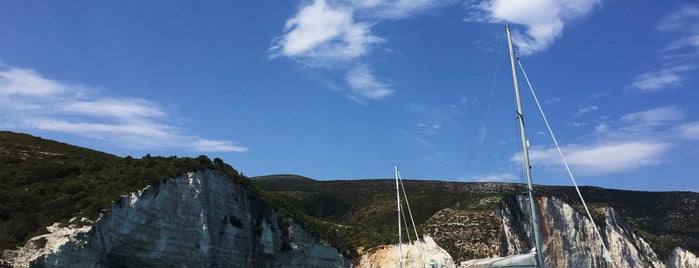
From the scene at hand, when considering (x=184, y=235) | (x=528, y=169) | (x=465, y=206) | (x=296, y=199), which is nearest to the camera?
(x=528, y=169)

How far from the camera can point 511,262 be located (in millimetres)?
21750

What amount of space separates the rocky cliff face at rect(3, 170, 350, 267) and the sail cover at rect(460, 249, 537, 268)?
1863cm

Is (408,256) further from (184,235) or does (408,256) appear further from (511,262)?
(511,262)

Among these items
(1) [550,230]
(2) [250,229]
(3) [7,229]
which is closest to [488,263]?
(3) [7,229]

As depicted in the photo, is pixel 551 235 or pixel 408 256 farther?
pixel 551 235

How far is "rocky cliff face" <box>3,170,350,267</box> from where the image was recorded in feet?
90.9

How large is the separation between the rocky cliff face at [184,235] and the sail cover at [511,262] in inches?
733

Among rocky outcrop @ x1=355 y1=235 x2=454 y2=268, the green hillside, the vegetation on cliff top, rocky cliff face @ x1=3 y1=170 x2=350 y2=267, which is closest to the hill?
the vegetation on cliff top

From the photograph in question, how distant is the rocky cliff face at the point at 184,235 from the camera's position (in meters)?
27.7

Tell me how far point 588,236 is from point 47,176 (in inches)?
2731

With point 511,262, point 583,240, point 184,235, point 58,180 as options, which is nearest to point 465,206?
point 583,240

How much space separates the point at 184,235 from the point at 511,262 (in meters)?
21.9

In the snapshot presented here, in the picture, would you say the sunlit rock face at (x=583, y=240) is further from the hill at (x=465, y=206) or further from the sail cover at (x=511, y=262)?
the sail cover at (x=511, y=262)

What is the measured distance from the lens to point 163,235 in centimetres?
3412
